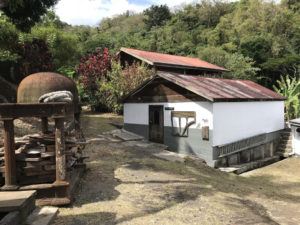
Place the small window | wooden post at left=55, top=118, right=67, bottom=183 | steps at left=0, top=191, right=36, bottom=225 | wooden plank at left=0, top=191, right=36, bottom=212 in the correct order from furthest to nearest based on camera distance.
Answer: the small window, wooden post at left=55, top=118, right=67, bottom=183, wooden plank at left=0, top=191, right=36, bottom=212, steps at left=0, top=191, right=36, bottom=225

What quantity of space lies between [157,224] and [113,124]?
546 inches

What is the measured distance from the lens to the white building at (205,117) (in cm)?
1492

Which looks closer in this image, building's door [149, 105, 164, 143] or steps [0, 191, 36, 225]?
steps [0, 191, 36, 225]

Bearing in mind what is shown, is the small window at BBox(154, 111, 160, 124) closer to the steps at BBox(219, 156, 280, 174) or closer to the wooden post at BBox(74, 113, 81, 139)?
the steps at BBox(219, 156, 280, 174)

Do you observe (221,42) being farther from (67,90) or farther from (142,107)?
(67,90)

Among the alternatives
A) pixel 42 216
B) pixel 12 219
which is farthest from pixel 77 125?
pixel 12 219

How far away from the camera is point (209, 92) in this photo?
15.3m

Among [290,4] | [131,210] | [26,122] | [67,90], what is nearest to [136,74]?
[26,122]

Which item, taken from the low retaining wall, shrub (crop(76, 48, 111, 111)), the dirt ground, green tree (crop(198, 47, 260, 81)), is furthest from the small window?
green tree (crop(198, 47, 260, 81))

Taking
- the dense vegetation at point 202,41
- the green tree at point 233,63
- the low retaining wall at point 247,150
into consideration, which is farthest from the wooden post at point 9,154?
the green tree at point 233,63

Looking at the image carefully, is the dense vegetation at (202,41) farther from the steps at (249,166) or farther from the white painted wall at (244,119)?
the steps at (249,166)

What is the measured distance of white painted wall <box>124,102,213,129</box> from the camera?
14.9 metres

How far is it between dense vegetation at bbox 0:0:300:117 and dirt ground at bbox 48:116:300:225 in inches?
380

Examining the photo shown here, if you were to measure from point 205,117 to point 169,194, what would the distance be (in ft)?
21.3
